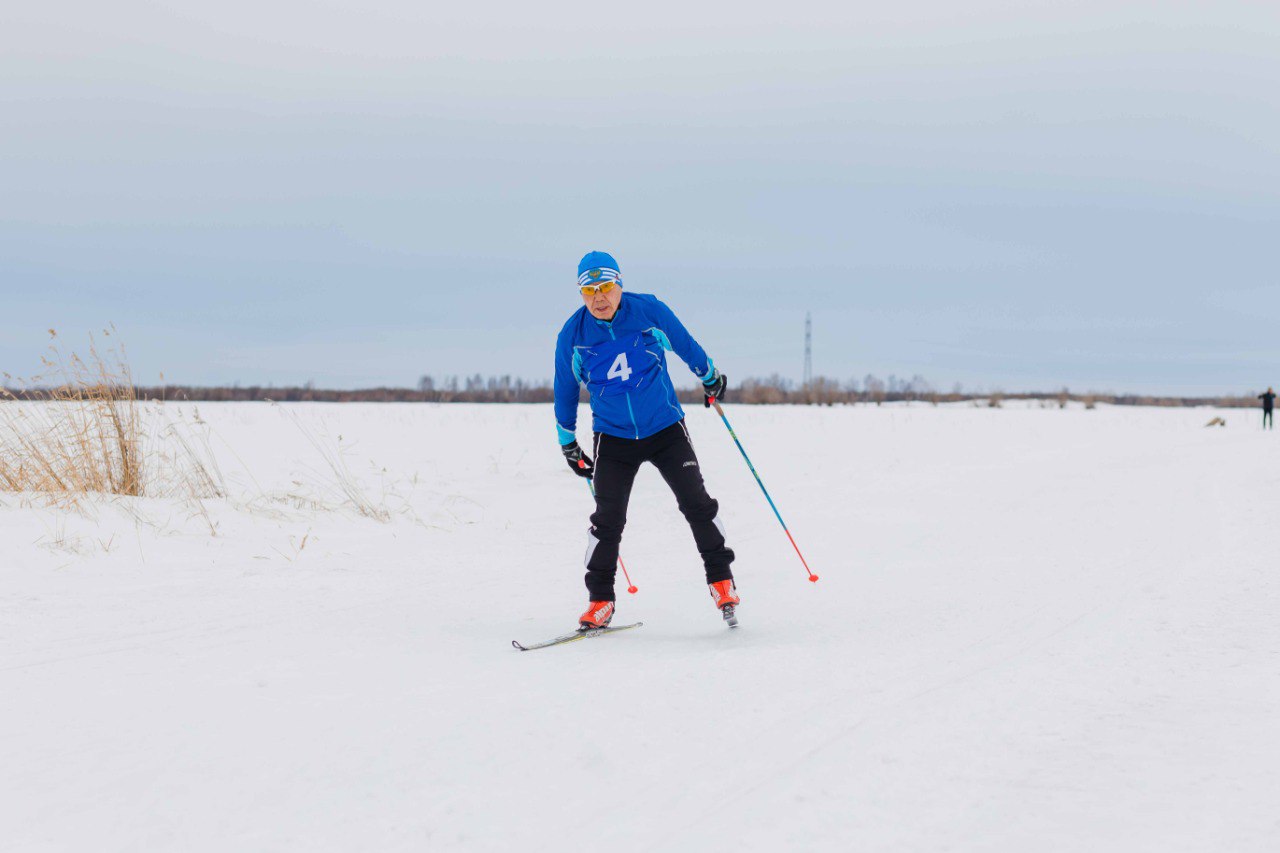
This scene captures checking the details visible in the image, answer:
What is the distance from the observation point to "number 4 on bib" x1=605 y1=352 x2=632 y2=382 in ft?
17.1

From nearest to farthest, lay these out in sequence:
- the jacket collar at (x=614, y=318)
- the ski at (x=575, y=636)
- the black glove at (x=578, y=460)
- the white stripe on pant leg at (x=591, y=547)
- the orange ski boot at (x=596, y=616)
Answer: the ski at (x=575, y=636), the orange ski boot at (x=596, y=616), the jacket collar at (x=614, y=318), the white stripe on pant leg at (x=591, y=547), the black glove at (x=578, y=460)

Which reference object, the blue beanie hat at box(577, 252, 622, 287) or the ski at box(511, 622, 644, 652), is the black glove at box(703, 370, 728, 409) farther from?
the ski at box(511, 622, 644, 652)

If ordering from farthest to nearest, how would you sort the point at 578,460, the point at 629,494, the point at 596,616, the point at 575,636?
the point at 578,460 < the point at 629,494 < the point at 596,616 < the point at 575,636

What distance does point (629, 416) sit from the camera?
5242mm

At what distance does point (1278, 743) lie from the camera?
9.91 feet

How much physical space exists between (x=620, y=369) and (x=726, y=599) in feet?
4.62

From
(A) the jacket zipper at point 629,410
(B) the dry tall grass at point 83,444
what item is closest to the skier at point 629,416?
(A) the jacket zipper at point 629,410

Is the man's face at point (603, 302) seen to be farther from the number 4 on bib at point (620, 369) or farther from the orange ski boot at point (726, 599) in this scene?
the orange ski boot at point (726, 599)

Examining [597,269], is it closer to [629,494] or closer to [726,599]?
[629,494]

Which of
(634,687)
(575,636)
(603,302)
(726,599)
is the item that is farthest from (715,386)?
(634,687)

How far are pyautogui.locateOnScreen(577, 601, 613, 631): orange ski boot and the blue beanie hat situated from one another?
176 cm

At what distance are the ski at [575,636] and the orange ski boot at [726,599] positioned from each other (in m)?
0.47

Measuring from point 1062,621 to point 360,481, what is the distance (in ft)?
26.4

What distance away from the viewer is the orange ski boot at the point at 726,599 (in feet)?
16.6
